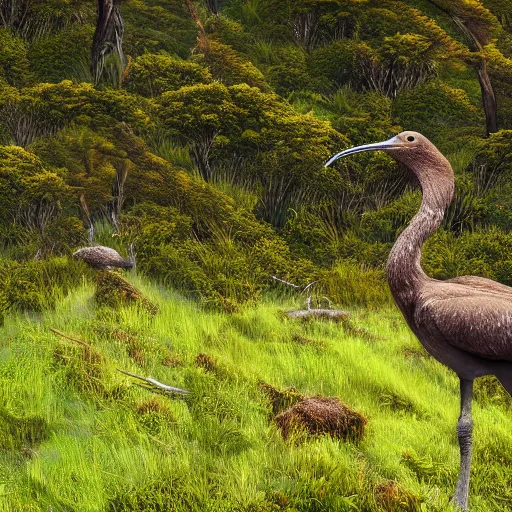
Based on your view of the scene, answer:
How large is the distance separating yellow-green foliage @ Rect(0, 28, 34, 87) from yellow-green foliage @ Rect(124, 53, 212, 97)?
1777mm

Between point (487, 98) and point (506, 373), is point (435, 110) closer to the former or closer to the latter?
point (487, 98)

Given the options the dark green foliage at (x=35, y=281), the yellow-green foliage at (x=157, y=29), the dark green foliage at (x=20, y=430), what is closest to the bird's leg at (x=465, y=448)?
the dark green foliage at (x=20, y=430)

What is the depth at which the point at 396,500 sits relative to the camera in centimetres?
443

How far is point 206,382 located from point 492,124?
928cm

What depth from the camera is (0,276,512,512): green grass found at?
4543 millimetres

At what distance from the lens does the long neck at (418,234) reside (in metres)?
4.65

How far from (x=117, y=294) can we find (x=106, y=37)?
6.45 metres

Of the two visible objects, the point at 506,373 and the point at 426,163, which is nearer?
the point at 506,373

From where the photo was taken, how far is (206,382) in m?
6.34

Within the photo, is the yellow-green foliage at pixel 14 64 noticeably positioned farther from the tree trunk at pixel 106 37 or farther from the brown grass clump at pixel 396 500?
the brown grass clump at pixel 396 500

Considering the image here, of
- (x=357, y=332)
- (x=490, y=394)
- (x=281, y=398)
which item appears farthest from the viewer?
(x=357, y=332)

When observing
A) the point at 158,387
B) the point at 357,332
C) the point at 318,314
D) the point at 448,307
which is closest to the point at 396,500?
Result: the point at 448,307

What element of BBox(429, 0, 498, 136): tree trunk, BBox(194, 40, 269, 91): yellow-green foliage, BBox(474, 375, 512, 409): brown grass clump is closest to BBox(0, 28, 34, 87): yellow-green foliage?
BBox(194, 40, 269, 91): yellow-green foliage

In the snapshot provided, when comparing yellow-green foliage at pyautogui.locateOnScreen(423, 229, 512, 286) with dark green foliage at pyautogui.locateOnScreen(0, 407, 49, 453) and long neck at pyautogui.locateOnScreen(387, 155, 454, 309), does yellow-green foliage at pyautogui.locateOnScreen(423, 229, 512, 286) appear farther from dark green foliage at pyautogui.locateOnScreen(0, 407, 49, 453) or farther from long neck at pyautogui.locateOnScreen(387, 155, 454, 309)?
dark green foliage at pyautogui.locateOnScreen(0, 407, 49, 453)
